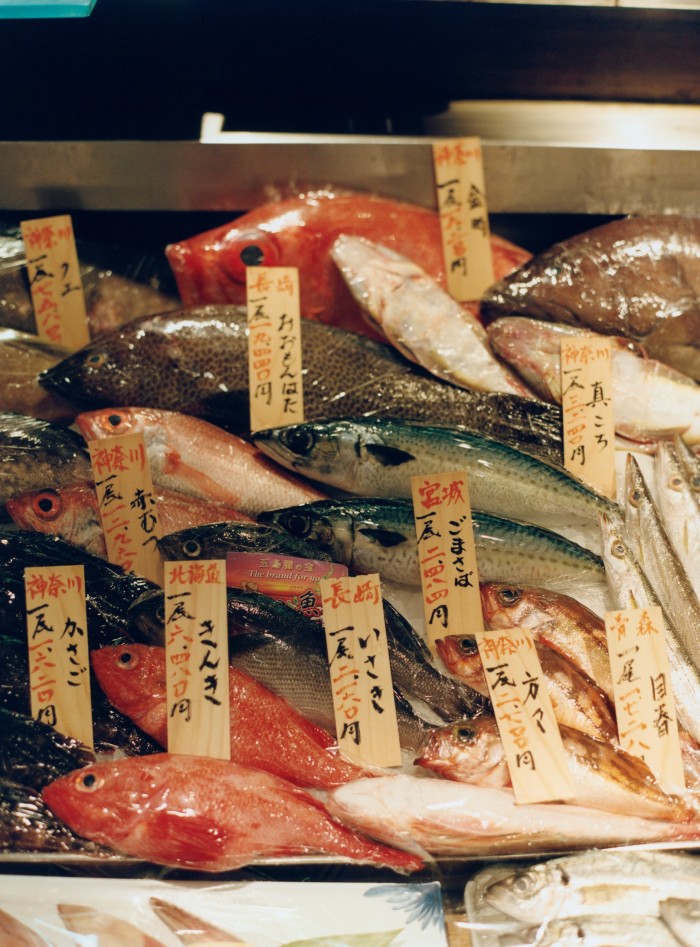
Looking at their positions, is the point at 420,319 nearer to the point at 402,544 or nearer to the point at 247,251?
the point at 247,251

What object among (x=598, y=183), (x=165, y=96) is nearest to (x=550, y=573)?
(x=598, y=183)

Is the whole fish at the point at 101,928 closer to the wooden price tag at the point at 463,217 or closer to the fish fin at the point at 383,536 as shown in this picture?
the fish fin at the point at 383,536

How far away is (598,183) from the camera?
2582 millimetres

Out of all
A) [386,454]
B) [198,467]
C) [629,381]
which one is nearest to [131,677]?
[198,467]

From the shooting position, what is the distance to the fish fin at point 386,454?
2.13 meters

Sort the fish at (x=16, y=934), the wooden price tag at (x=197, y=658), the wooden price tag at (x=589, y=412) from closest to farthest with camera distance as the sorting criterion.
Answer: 1. the fish at (x=16, y=934)
2. the wooden price tag at (x=197, y=658)
3. the wooden price tag at (x=589, y=412)

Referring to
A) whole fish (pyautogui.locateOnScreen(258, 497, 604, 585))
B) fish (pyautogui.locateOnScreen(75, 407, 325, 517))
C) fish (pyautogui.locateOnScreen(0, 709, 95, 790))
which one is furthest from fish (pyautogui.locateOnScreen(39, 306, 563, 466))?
fish (pyautogui.locateOnScreen(0, 709, 95, 790))

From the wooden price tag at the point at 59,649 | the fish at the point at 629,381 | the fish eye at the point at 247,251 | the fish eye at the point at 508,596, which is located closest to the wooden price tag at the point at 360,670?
the fish eye at the point at 508,596

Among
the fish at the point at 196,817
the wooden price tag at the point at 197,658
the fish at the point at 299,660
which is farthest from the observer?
the fish at the point at 299,660

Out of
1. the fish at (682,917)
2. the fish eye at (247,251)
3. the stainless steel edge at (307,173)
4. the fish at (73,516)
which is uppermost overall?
the stainless steel edge at (307,173)

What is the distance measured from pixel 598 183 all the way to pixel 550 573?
1302mm

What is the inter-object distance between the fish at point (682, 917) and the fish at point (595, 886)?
0.01 metres

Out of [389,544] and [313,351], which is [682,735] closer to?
[389,544]

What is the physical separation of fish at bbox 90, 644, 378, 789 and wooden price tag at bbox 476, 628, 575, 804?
33cm
